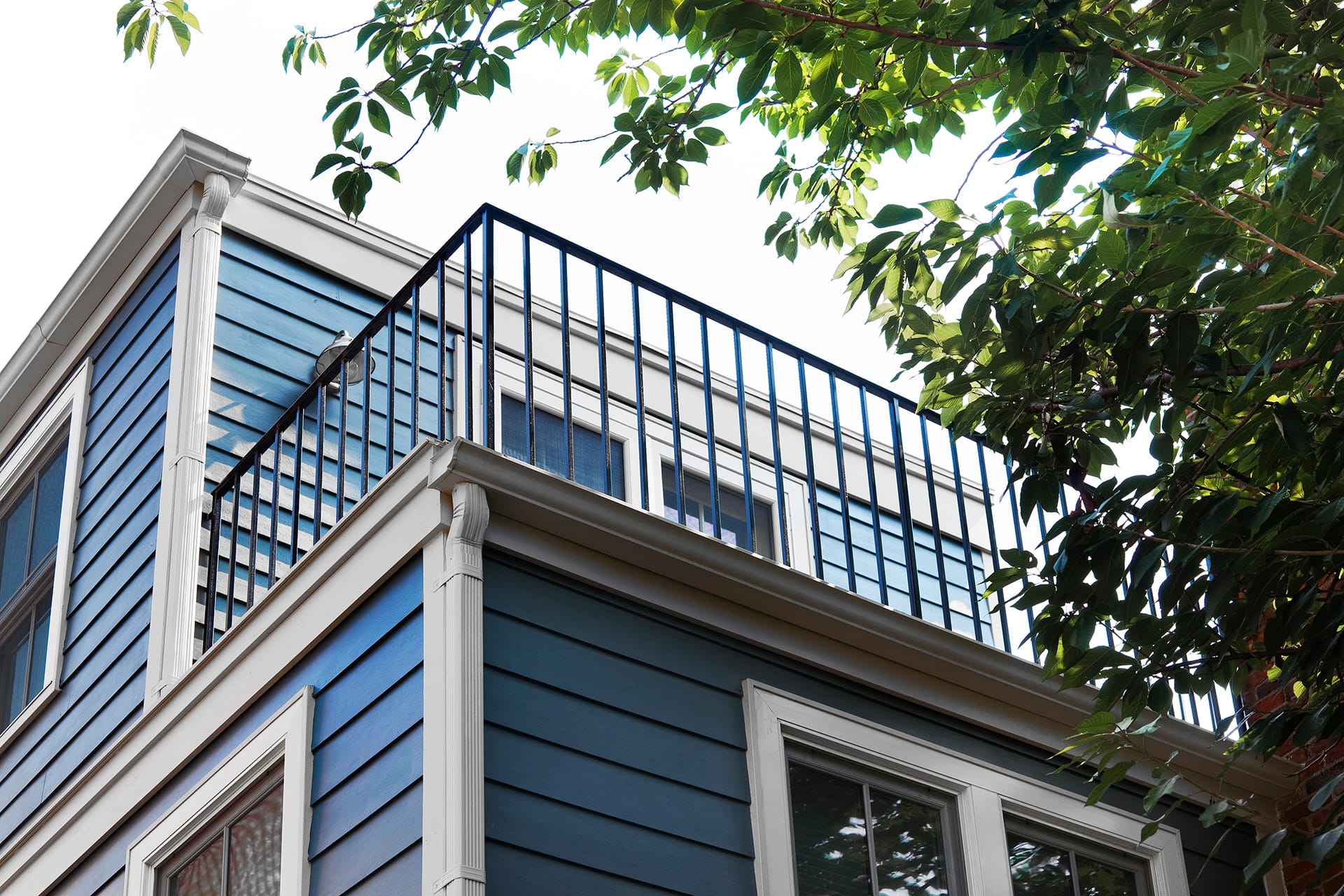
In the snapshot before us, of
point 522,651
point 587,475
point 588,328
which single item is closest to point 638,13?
point 522,651

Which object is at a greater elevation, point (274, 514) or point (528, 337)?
point (274, 514)

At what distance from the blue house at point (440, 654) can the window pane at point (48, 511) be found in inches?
1.5

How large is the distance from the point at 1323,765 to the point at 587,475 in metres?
3.88

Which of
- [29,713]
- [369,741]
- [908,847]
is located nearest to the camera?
[369,741]

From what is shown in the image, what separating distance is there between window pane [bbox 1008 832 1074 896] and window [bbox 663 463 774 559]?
3330 millimetres

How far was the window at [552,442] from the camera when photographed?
799cm

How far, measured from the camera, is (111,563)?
22.9 feet

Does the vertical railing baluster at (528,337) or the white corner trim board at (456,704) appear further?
the vertical railing baluster at (528,337)

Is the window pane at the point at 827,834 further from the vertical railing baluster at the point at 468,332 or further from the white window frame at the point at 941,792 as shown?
the vertical railing baluster at the point at 468,332

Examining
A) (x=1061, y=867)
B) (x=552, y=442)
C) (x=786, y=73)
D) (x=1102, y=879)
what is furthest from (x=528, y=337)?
(x=552, y=442)

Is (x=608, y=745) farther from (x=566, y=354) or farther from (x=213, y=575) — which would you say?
(x=213, y=575)

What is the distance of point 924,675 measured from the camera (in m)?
5.37

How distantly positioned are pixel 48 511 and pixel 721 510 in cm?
377

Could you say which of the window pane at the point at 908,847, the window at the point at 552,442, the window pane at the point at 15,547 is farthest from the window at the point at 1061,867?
the window pane at the point at 15,547
